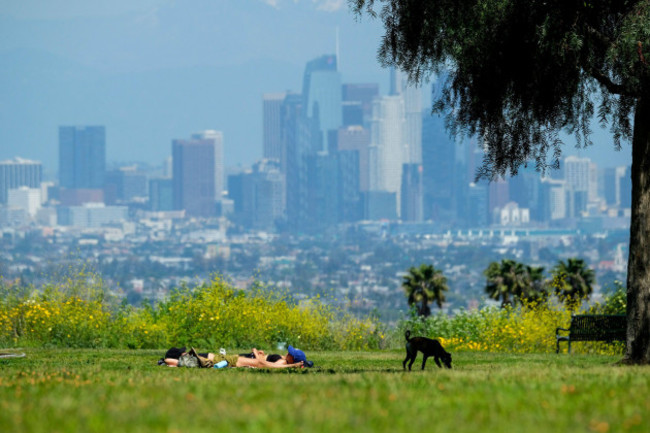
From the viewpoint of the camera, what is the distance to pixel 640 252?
12711mm

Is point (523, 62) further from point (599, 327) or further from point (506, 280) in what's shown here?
point (506, 280)

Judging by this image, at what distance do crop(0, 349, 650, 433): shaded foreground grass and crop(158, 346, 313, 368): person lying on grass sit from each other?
3.90 metres

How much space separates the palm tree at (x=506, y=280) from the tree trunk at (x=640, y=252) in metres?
44.9

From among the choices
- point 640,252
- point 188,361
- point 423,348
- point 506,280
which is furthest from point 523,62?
point 506,280

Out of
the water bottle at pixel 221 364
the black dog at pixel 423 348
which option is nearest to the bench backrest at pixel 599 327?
the black dog at pixel 423 348

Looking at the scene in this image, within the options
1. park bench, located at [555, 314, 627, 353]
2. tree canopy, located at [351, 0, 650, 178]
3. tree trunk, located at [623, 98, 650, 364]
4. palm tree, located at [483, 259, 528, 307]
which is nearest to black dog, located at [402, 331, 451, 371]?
tree trunk, located at [623, 98, 650, 364]

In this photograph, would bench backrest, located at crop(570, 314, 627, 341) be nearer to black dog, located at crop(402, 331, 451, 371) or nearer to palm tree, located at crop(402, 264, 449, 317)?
black dog, located at crop(402, 331, 451, 371)

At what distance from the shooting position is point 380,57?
47.9 feet

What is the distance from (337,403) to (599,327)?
43.1 ft

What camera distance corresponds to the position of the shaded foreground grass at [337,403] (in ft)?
22.1

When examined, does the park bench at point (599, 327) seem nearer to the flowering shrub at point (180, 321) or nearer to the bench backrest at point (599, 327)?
the bench backrest at point (599, 327)

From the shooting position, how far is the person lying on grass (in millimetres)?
14703

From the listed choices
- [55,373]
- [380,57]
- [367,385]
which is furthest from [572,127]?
[55,373]

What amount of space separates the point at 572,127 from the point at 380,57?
306 cm
